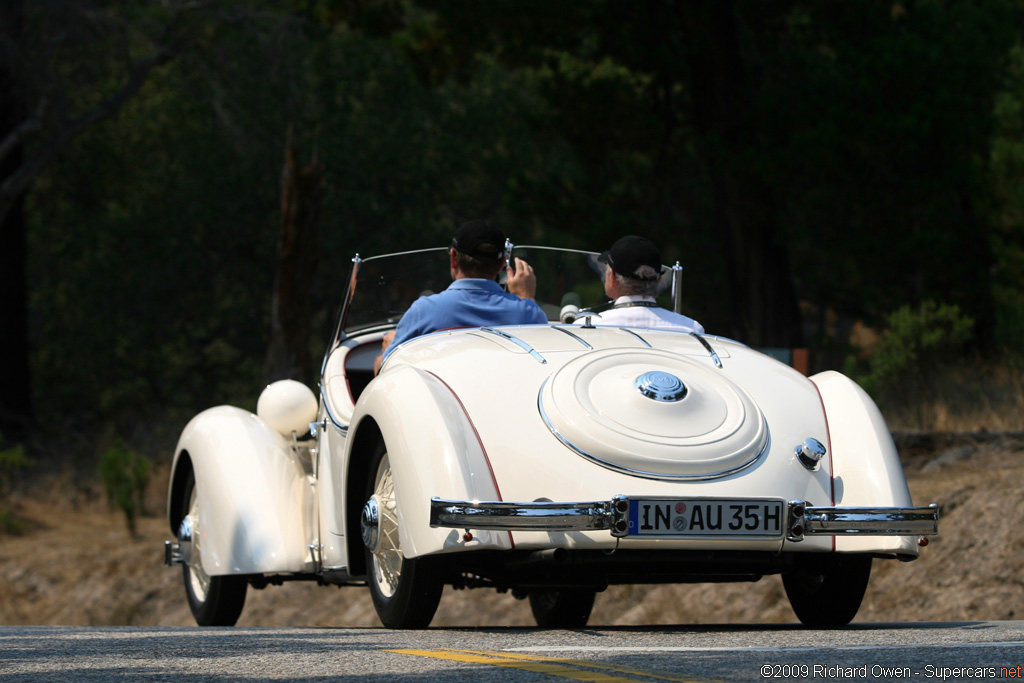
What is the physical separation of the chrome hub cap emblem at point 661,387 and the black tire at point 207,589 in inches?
104

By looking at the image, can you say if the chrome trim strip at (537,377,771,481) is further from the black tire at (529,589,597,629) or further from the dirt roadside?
the dirt roadside

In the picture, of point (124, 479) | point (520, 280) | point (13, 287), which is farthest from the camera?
point (13, 287)

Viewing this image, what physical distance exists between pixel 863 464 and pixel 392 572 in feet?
5.79

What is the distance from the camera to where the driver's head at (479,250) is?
596cm

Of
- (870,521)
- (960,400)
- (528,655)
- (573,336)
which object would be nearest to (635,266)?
(573,336)

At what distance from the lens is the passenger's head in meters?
6.12

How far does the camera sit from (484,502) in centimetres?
471

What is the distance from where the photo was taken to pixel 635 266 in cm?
614

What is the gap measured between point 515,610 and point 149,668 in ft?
25.5

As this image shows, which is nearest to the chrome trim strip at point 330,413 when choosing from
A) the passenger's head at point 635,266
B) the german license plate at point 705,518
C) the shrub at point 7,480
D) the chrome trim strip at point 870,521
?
the passenger's head at point 635,266

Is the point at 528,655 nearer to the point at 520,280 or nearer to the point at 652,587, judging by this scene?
the point at 520,280

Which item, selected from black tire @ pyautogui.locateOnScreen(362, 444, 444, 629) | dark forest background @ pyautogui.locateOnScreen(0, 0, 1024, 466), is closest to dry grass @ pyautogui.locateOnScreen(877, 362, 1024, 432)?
dark forest background @ pyautogui.locateOnScreen(0, 0, 1024, 466)

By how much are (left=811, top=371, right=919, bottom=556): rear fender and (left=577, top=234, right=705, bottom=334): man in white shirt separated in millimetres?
889

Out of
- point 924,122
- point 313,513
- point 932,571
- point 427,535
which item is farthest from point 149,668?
point 924,122
